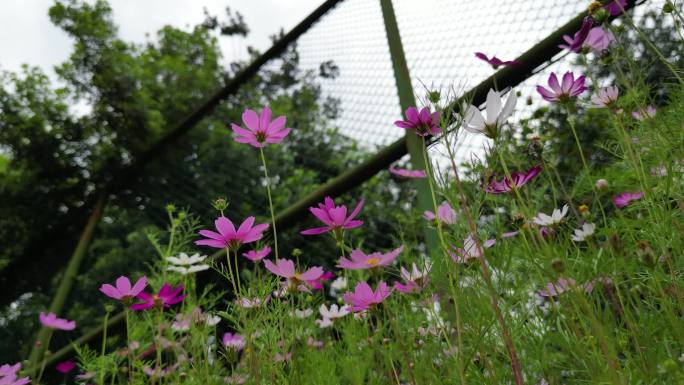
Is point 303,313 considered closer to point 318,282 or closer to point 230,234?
point 318,282

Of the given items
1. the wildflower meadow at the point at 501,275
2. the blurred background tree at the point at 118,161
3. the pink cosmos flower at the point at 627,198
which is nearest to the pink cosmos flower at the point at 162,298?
the wildflower meadow at the point at 501,275

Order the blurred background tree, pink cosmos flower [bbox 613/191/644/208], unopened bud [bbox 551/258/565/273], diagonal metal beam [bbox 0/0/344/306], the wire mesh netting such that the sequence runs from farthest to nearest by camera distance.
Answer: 1. diagonal metal beam [bbox 0/0/344/306]
2. the blurred background tree
3. the wire mesh netting
4. pink cosmos flower [bbox 613/191/644/208]
5. unopened bud [bbox 551/258/565/273]

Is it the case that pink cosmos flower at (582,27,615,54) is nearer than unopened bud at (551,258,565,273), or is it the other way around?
unopened bud at (551,258,565,273)

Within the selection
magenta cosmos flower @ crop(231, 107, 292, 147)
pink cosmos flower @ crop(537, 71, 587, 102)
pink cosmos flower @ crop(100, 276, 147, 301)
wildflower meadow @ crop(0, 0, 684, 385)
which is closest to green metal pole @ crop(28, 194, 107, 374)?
wildflower meadow @ crop(0, 0, 684, 385)

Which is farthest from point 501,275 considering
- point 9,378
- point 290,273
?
point 9,378

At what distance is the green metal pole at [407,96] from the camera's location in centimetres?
136

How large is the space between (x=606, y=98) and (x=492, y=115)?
29 cm

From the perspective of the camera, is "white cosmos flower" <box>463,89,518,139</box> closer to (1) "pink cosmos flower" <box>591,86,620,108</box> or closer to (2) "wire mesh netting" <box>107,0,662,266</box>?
(2) "wire mesh netting" <box>107,0,662,266</box>

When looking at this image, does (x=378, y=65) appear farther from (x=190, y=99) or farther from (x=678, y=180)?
(x=190, y=99)

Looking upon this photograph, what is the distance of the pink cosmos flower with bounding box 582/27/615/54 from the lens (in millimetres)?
763

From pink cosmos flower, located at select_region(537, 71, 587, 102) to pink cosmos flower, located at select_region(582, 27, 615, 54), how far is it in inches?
3.4

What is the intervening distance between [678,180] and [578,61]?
526 mm

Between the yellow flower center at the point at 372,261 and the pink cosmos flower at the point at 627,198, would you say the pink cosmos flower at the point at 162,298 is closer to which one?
the yellow flower center at the point at 372,261

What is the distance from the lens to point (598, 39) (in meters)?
0.77
